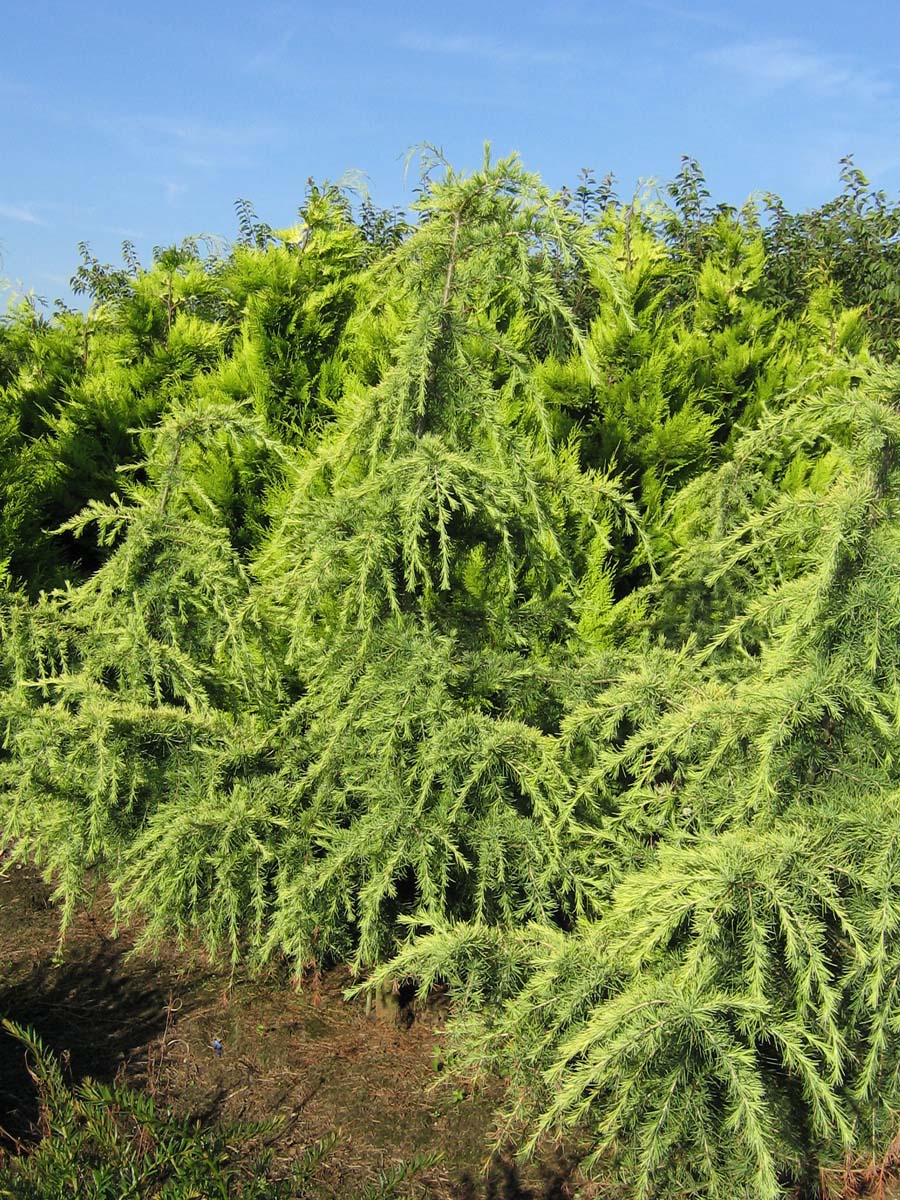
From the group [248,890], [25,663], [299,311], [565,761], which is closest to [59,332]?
[299,311]

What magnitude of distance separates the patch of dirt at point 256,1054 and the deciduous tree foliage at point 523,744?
0.19 meters

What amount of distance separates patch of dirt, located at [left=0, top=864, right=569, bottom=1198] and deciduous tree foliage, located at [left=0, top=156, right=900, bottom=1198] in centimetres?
19

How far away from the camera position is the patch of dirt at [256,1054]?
288cm

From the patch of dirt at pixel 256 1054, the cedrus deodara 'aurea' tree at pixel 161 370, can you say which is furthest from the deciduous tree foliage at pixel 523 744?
the cedrus deodara 'aurea' tree at pixel 161 370

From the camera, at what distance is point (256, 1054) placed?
10.7 feet

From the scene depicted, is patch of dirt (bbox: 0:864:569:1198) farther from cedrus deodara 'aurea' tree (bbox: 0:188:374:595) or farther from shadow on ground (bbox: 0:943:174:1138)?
cedrus deodara 'aurea' tree (bbox: 0:188:374:595)

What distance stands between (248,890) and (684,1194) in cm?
168

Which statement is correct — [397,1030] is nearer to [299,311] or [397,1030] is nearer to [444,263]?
[444,263]

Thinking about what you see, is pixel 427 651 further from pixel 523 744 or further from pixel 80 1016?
pixel 80 1016

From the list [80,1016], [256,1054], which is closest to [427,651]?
[256,1054]

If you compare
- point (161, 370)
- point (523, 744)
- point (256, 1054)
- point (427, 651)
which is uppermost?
point (161, 370)

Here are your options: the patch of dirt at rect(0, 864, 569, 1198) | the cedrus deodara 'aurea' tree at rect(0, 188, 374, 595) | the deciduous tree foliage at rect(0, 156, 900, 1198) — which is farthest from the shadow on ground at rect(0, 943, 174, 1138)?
the cedrus deodara 'aurea' tree at rect(0, 188, 374, 595)

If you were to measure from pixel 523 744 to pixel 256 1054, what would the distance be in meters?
1.35

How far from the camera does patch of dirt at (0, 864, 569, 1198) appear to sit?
288 cm
